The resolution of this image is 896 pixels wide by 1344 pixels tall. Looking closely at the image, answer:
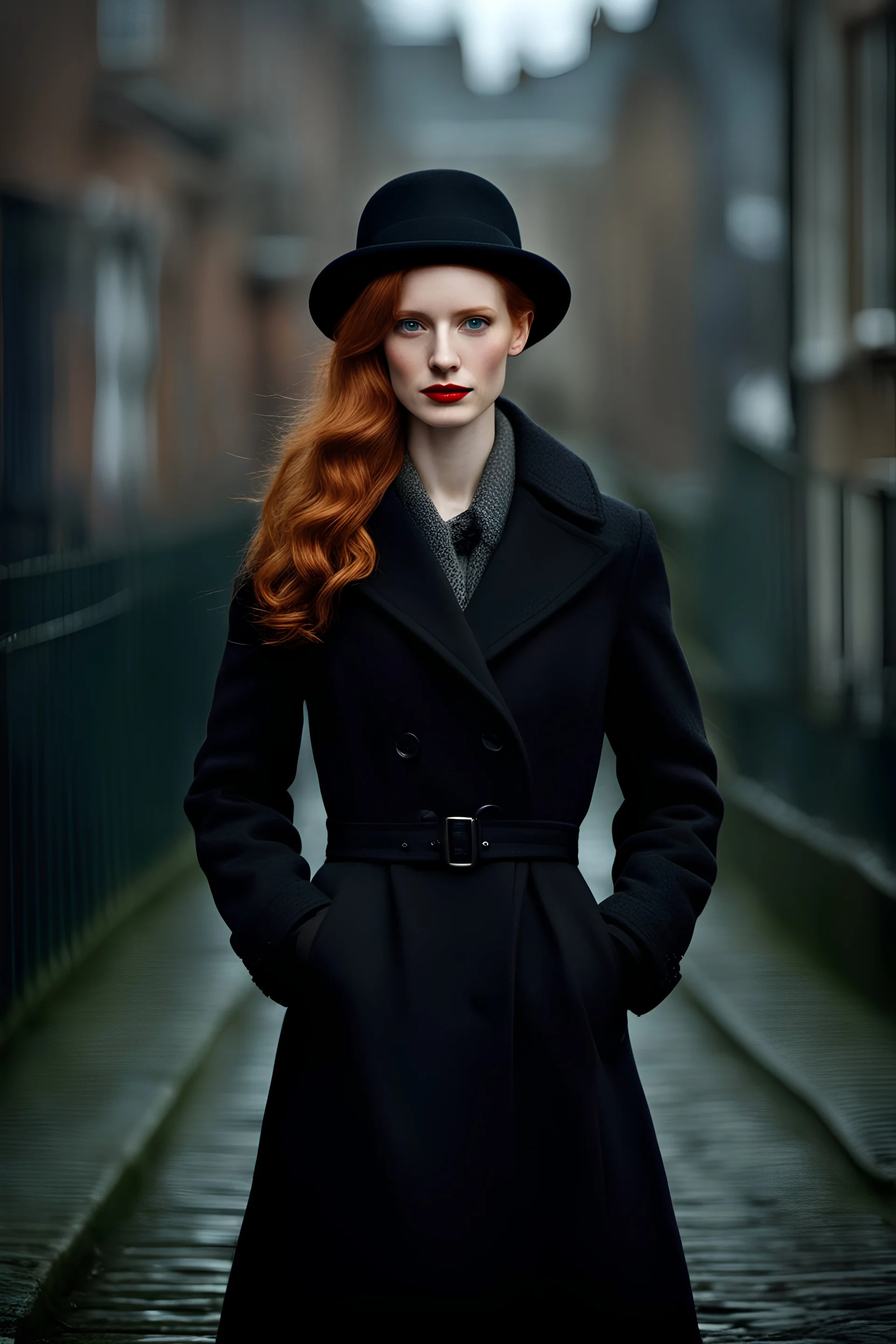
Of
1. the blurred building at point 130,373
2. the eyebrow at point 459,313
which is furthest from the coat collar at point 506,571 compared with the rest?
the blurred building at point 130,373

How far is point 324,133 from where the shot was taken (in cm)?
1515

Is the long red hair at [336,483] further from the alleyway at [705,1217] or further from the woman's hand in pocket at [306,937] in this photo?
the alleyway at [705,1217]

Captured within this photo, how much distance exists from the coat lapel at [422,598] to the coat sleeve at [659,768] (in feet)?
0.68

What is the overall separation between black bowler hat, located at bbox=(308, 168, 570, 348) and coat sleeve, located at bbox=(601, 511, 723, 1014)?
1.24 feet

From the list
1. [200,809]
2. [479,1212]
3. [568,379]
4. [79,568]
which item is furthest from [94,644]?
[568,379]

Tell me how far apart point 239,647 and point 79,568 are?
3.30 m

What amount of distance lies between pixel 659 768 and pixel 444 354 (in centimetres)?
60

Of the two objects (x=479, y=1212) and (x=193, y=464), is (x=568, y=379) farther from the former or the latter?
(x=479, y=1212)

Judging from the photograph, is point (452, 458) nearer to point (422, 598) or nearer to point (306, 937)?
point (422, 598)

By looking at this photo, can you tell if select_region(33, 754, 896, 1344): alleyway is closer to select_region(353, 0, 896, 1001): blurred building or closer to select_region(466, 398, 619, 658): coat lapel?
select_region(353, 0, 896, 1001): blurred building

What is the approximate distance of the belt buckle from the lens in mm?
2047

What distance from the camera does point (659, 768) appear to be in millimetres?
2189

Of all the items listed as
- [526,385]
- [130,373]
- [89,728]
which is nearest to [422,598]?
[89,728]

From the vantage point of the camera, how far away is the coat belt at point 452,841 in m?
2.05
